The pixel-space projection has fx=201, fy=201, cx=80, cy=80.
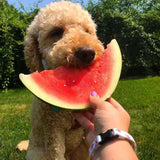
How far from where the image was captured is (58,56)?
2104 mm

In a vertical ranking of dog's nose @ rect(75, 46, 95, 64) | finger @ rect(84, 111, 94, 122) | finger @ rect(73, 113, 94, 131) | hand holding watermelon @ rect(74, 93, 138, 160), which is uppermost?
dog's nose @ rect(75, 46, 95, 64)

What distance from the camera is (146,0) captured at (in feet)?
53.3

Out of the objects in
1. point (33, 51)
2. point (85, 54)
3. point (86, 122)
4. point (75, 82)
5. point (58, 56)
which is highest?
point (85, 54)

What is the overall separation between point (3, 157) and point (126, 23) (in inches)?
456

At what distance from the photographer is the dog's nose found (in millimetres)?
1882

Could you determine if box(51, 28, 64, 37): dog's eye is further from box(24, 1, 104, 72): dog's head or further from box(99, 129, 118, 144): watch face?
box(99, 129, 118, 144): watch face

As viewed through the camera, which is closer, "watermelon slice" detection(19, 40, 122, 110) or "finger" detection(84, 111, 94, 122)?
"watermelon slice" detection(19, 40, 122, 110)

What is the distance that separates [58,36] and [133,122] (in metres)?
3.16

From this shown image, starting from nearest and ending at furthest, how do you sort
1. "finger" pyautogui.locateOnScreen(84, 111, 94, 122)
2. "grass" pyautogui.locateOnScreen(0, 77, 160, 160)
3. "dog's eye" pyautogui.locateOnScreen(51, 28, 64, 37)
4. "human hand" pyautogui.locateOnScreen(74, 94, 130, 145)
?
"human hand" pyautogui.locateOnScreen(74, 94, 130, 145) → "finger" pyautogui.locateOnScreen(84, 111, 94, 122) → "dog's eye" pyautogui.locateOnScreen(51, 28, 64, 37) → "grass" pyautogui.locateOnScreen(0, 77, 160, 160)

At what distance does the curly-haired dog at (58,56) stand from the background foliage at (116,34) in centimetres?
779

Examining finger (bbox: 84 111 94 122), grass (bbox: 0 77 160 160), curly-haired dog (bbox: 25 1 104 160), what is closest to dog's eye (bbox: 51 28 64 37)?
curly-haired dog (bbox: 25 1 104 160)

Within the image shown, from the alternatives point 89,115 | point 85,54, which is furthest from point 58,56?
point 89,115

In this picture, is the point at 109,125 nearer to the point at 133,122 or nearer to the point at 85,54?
the point at 85,54

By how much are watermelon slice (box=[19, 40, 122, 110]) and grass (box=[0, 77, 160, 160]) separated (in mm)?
1872
